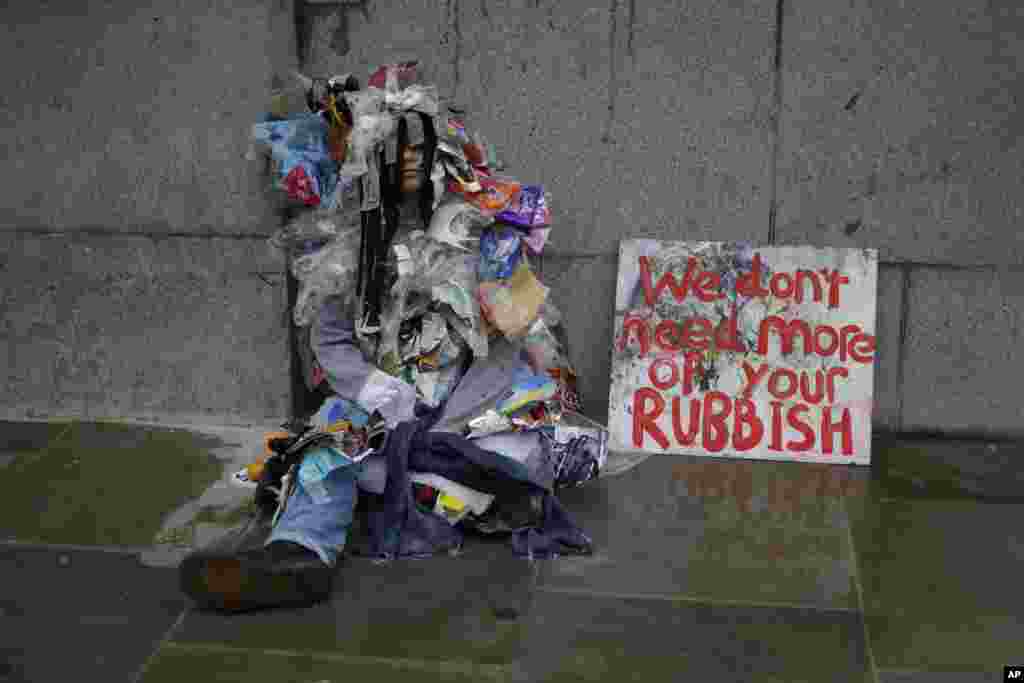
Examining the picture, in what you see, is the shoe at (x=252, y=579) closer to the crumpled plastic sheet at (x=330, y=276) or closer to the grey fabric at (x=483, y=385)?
the grey fabric at (x=483, y=385)

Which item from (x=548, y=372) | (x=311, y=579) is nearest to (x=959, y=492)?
(x=548, y=372)

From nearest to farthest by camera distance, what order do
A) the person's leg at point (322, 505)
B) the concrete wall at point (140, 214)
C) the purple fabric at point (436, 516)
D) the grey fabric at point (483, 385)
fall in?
the person's leg at point (322, 505), the purple fabric at point (436, 516), the grey fabric at point (483, 385), the concrete wall at point (140, 214)

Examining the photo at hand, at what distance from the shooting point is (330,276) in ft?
15.4

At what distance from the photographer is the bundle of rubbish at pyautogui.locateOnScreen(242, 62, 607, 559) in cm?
438

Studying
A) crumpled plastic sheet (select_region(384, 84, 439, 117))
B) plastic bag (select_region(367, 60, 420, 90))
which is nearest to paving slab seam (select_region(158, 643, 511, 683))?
crumpled plastic sheet (select_region(384, 84, 439, 117))

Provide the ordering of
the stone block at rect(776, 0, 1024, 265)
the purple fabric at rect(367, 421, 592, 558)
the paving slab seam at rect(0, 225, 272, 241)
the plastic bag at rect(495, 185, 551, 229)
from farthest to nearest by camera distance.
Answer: the paving slab seam at rect(0, 225, 272, 241)
the stone block at rect(776, 0, 1024, 265)
the plastic bag at rect(495, 185, 551, 229)
the purple fabric at rect(367, 421, 592, 558)

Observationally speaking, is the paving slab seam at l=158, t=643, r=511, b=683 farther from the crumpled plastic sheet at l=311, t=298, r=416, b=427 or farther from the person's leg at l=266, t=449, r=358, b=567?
the crumpled plastic sheet at l=311, t=298, r=416, b=427

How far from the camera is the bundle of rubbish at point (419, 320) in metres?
4.38

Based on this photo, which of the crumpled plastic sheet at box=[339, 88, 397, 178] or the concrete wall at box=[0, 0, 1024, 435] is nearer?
the crumpled plastic sheet at box=[339, 88, 397, 178]

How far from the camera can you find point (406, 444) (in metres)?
4.38

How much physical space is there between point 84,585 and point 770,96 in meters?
3.15

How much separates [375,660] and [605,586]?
2.74 feet

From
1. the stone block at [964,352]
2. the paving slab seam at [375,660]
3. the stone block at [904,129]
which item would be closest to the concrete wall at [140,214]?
the paving slab seam at [375,660]

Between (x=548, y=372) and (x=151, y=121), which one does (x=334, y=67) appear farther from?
(x=548, y=372)
